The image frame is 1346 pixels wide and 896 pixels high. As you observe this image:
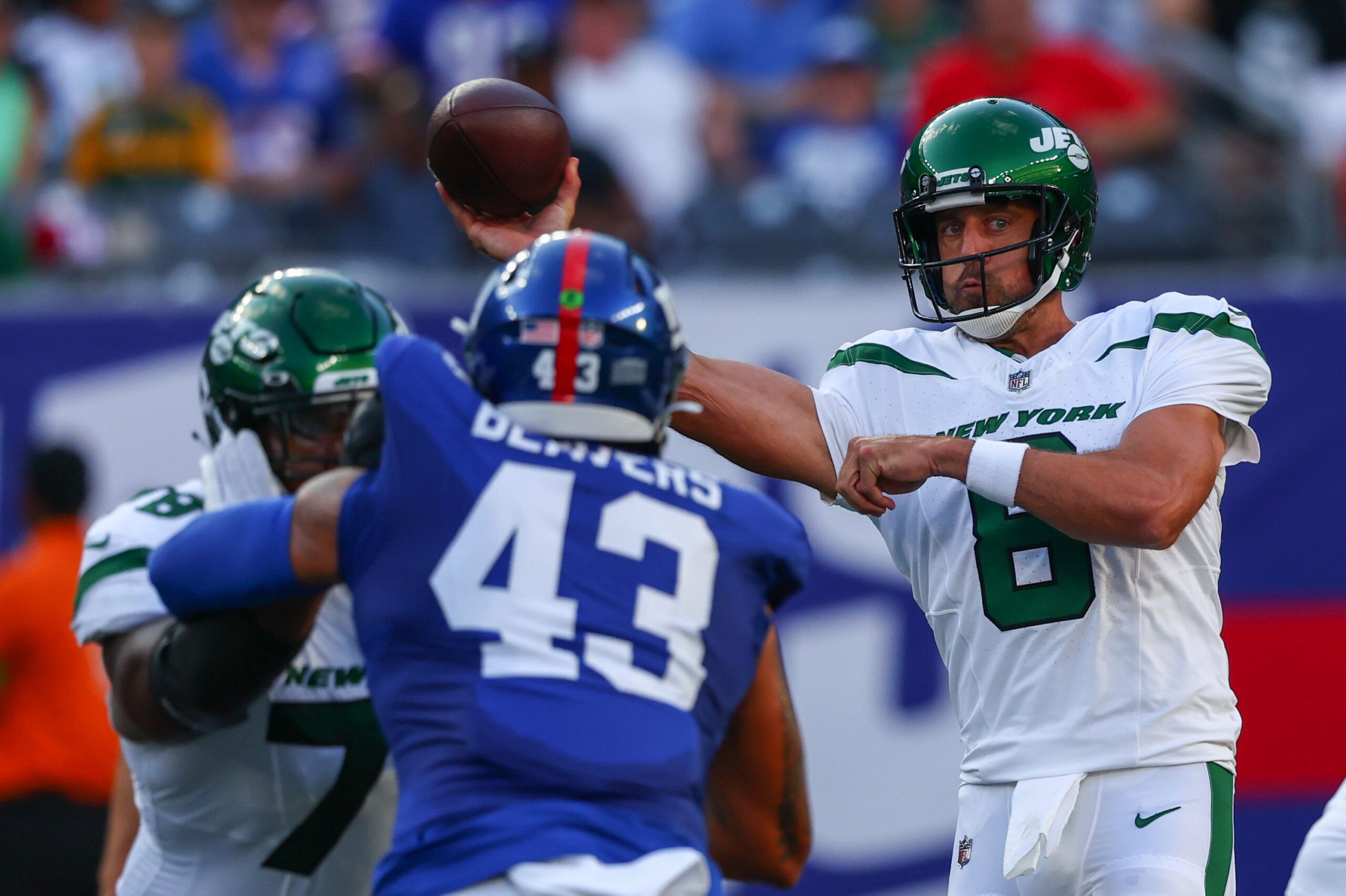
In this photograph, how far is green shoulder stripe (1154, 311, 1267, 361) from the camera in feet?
11.3

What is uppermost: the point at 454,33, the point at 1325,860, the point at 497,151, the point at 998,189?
the point at 454,33

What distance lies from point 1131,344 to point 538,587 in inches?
61.6

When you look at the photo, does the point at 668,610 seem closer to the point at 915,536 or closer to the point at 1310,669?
the point at 915,536

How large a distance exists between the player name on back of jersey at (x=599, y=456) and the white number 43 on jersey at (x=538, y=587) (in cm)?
4

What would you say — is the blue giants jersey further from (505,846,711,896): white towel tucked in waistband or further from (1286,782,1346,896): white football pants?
(1286,782,1346,896): white football pants

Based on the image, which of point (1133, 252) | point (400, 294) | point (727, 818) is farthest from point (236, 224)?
point (727, 818)

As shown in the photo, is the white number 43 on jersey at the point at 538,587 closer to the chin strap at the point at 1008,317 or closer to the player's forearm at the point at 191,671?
the player's forearm at the point at 191,671

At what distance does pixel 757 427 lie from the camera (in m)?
3.64

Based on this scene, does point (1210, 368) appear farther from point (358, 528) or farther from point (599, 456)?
point (358, 528)

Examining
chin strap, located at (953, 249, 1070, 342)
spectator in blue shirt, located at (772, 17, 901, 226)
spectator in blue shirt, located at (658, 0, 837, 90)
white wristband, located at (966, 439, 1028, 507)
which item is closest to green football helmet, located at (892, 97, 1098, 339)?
chin strap, located at (953, 249, 1070, 342)

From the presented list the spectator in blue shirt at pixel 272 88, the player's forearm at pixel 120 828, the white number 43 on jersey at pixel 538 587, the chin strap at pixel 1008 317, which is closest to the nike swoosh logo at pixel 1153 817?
the chin strap at pixel 1008 317

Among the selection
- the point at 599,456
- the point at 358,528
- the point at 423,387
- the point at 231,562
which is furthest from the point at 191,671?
the point at 599,456

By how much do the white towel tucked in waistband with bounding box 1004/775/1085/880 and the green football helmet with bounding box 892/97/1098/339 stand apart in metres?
0.95

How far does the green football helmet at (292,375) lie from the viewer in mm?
3346
